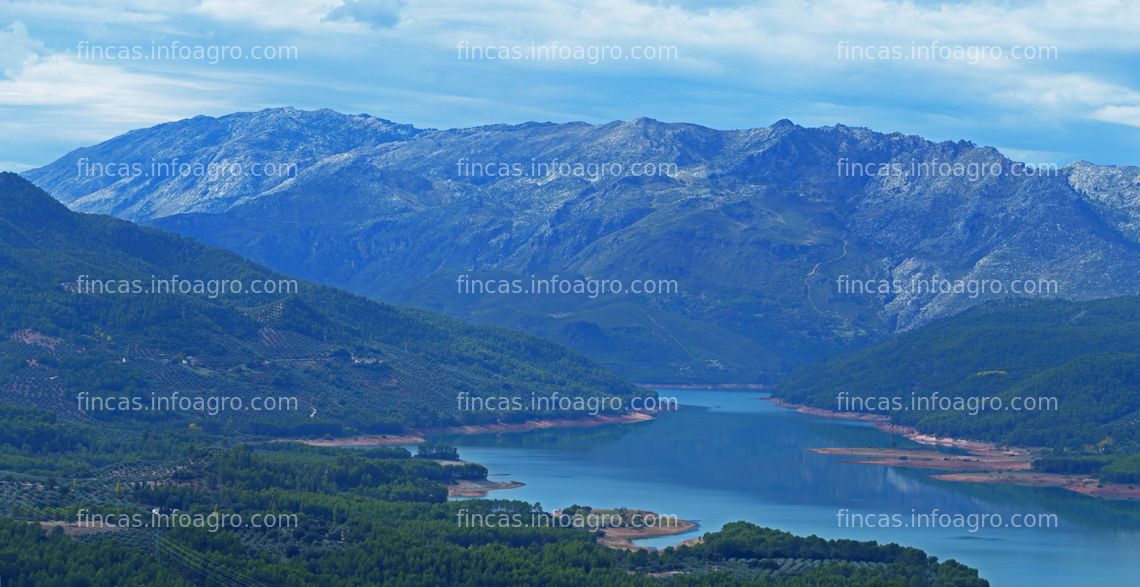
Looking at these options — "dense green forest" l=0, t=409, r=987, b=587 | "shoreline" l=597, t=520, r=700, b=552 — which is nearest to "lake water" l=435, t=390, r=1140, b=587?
"shoreline" l=597, t=520, r=700, b=552

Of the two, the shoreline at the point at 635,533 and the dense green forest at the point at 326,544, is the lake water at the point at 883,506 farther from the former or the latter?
the dense green forest at the point at 326,544

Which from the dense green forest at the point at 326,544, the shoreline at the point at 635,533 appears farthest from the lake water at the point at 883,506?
the dense green forest at the point at 326,544

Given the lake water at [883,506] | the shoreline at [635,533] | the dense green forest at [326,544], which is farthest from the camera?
the lake water at [883,506]

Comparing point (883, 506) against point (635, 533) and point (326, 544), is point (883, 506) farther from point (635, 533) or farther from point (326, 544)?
point (326, 544)

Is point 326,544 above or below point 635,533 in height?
above

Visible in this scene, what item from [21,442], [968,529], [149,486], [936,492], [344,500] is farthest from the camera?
[936,492]

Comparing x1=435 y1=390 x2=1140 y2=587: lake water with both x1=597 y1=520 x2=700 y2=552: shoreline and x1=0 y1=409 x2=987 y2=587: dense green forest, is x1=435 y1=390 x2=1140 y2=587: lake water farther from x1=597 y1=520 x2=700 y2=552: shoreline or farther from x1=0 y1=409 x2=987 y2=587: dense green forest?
x1=0 y1=409 x2=987 y2=587: dense green forest

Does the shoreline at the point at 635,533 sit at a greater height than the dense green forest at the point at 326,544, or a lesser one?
lesser

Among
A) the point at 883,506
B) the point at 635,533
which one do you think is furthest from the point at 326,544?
the point at 883,506

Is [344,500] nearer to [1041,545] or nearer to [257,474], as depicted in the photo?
[257,474]

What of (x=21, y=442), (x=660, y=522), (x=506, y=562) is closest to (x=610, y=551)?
(x=506, y=562)

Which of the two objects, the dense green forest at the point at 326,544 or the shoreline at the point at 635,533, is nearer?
the dense green forest at the point at 326,544
